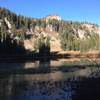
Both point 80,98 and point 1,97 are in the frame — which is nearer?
point 80,98

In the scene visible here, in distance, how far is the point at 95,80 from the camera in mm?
32719

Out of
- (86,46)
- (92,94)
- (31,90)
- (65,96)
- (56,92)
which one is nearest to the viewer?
(92,94)

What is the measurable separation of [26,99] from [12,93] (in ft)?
15.8

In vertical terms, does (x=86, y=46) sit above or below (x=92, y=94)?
above

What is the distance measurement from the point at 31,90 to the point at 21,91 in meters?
1.21

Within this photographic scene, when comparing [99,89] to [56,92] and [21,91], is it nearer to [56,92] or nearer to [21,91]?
[56,92]

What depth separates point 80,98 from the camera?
28.4 metres

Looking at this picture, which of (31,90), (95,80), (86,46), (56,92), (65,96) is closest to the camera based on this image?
(95,80)

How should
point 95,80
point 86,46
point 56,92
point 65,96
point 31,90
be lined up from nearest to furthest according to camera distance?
point 95,80 < point 65,96 < point 56,92 < point 31,90 < point 86,46

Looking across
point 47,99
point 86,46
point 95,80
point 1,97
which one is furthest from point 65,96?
point 86,46

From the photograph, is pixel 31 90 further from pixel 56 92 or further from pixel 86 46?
pixel 86 46

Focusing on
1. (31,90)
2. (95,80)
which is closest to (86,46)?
(31,90)

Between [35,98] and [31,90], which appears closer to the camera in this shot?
[35,98]

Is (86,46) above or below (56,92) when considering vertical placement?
above
